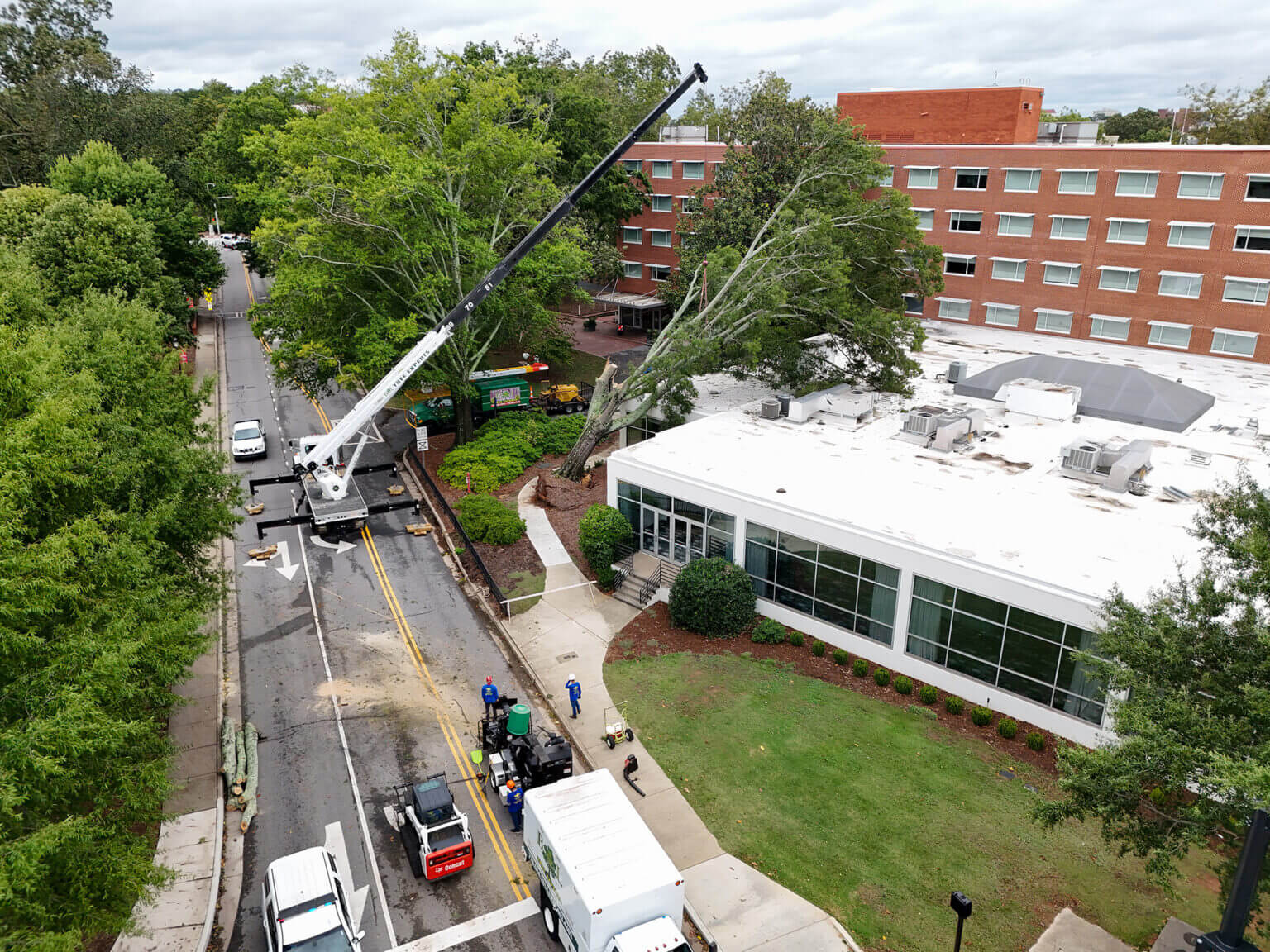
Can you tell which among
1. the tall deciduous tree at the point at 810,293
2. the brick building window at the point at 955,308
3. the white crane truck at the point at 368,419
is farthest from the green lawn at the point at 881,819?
the brick building window at the point at 955,308

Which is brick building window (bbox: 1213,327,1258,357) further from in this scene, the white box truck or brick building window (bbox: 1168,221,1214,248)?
the white box truck

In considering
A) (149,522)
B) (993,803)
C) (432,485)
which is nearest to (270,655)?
(149,522)

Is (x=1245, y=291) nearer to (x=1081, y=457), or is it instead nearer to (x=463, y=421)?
(x=1081, y=457)

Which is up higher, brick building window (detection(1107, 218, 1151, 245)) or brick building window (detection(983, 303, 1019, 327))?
brick building window (detection(1107, 218, 1151, 245))

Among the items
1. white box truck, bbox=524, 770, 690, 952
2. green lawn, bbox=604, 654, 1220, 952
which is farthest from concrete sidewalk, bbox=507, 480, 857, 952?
white box truck, bbox=524, 770, 690, 952

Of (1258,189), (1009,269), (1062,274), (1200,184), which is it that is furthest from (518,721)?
(1258,189)

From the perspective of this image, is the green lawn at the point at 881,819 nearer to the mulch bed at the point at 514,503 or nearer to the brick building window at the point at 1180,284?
the mulch bed at the point at 514,503

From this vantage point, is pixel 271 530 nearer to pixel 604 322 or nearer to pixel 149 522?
pixel 149 522
